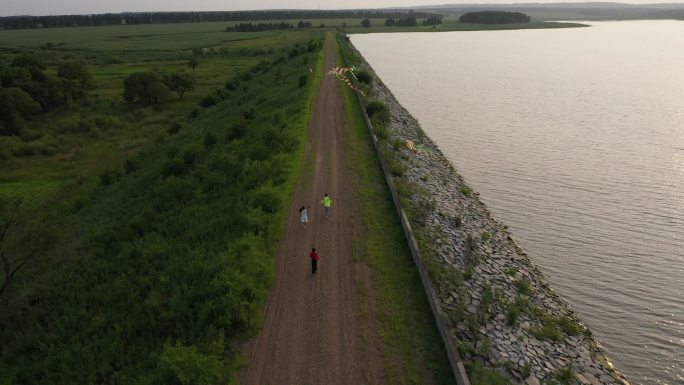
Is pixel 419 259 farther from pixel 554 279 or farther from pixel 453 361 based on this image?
pixel 554 279

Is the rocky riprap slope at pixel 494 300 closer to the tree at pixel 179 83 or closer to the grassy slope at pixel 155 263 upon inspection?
the grassy slope at pixel 155 263

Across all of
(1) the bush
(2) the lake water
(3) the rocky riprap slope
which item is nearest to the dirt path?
(1) the bush

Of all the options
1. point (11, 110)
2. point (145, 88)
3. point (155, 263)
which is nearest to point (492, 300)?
point (155, 263)

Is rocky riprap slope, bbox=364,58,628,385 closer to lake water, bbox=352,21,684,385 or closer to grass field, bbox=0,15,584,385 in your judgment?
grass field, bbox=0,15,584,385

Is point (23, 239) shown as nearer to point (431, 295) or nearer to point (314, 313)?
point (314, 313)

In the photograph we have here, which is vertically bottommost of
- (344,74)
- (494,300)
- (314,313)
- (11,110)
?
(494,300)

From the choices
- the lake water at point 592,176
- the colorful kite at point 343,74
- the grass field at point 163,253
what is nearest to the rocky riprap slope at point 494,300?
the grass field at point 163,253

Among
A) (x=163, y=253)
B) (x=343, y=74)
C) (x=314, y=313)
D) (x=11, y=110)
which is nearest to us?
(x=314, y=313)
